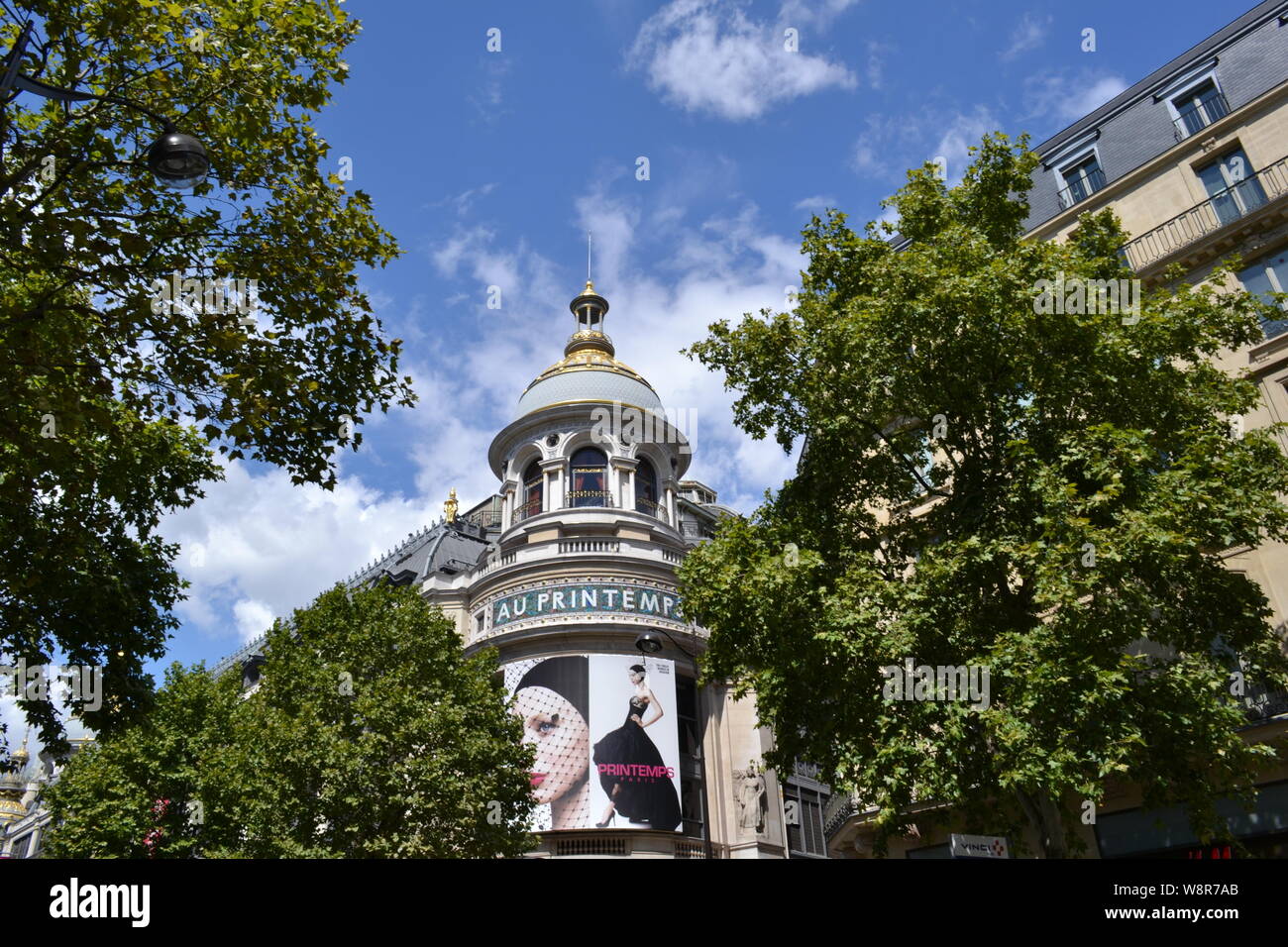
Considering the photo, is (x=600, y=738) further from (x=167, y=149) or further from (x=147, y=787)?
(x=167, y=149)

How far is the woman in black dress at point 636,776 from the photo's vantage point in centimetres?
3100

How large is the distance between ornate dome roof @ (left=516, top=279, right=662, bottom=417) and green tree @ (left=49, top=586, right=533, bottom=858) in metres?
15.3

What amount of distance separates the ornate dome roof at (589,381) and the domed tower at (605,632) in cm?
10

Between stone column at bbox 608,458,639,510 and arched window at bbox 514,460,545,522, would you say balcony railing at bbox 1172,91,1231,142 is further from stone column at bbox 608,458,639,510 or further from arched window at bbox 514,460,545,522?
arched window at bbox 514,460,545,522

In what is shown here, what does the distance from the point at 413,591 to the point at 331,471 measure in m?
16.5

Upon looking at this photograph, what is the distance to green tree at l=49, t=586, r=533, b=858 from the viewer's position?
2205cm

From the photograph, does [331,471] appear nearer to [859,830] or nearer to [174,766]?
[859,830]

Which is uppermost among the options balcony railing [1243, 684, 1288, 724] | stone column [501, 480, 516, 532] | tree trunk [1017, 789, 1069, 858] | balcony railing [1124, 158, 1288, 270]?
stone column [501, 480, 516, 532]

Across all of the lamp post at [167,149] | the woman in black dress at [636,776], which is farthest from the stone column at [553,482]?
the lamp post at [167,149]

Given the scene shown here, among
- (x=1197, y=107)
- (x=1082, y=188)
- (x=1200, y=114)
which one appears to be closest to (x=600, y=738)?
(x=1082, y=188)

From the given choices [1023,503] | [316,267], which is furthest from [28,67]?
[1023,503]

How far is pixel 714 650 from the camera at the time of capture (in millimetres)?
15445

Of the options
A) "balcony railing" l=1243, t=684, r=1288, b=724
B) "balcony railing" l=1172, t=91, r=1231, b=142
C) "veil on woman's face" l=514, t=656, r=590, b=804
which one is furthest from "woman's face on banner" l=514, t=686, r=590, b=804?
"balcony railing" l=1172, t=91, r=1231, b=142

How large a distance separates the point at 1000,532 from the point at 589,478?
2692 cm
